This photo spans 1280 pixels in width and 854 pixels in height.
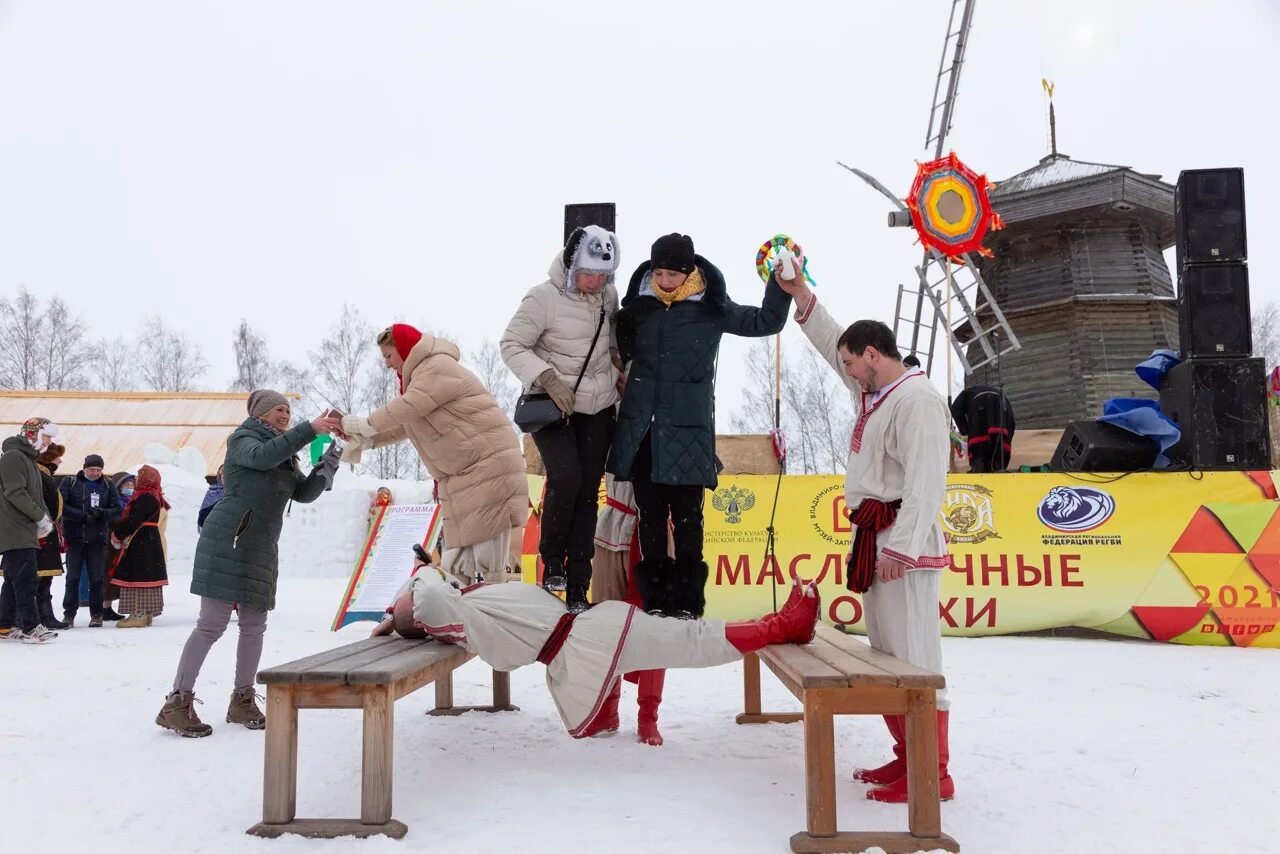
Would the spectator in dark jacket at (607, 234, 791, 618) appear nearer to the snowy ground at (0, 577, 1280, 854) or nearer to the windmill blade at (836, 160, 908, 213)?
the snowy ground at (0, 577, 1280, 854)

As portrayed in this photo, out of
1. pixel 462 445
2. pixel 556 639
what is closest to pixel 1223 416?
pixel 462 445

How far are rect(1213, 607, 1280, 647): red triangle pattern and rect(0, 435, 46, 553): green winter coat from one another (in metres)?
9.45

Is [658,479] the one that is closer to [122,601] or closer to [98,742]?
[98,742]

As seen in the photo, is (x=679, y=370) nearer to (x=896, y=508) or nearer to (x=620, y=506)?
(x=620, y=506)

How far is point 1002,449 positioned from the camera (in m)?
8.88

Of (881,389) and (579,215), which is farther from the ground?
(579,215)

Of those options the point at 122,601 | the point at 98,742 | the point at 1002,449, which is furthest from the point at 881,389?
the point at 122,601

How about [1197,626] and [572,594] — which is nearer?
[572,594]

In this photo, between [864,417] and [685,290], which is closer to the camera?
[864,417]

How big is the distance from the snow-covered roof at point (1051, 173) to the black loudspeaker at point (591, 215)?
1577 cm

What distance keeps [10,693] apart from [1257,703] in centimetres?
694

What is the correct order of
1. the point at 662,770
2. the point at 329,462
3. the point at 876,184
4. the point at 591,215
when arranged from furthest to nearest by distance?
the point at 876,184 < the point at 591,215 < the point at 329,462 < the point at 662,770

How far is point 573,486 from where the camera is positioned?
12.8ft

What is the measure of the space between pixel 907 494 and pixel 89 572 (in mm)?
8647
